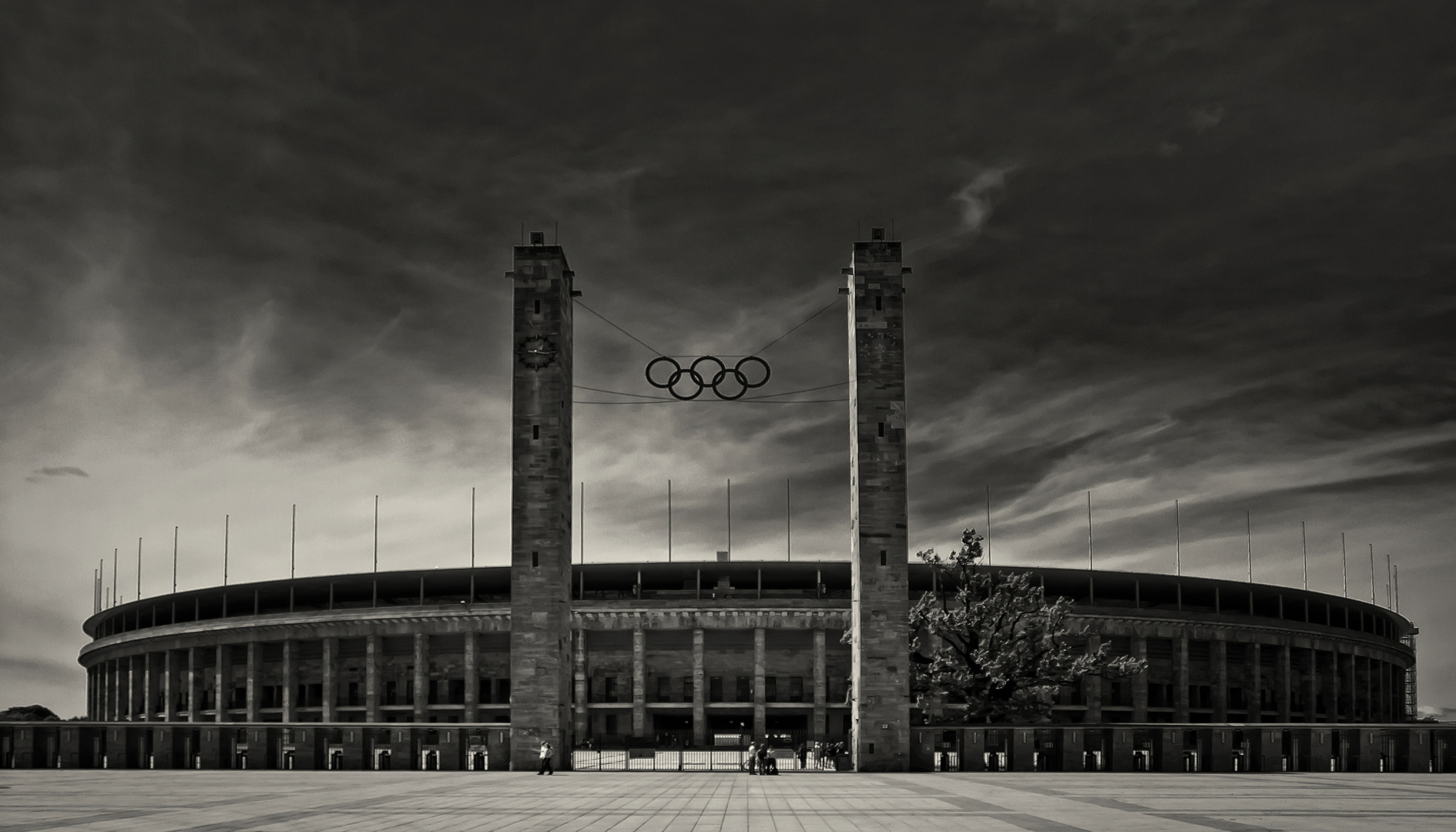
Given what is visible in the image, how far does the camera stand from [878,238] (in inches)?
2137

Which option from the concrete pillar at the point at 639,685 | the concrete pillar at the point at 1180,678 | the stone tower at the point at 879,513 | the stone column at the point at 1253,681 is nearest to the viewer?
the stone tower at the point at 879,513

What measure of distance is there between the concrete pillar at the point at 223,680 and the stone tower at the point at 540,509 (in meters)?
56.7

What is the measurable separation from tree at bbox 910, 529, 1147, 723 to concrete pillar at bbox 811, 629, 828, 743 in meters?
24.9

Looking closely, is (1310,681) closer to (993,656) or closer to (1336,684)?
(1336,684)

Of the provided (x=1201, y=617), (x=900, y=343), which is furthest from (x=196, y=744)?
(x=1201, y=617)

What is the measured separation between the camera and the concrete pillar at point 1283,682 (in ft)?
330

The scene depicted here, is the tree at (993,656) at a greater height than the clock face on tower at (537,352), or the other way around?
the clock face on tower at (537,352)

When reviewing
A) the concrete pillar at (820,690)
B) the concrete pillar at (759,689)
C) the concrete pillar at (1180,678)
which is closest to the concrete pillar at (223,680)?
the concrete pillar at (759,689)

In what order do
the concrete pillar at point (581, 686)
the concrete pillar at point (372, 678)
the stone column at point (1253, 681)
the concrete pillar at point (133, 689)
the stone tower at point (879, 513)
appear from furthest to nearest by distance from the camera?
the concrete pillar at point (133, 689), the stone column at point (1253, 681), the concrete pillar at point (372, 678), the concrete pillar at point (581, 686), the stone tower at point (879, 513)

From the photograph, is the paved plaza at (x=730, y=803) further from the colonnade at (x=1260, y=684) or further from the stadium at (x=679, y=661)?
the colonnade at (x=1260, y=684)

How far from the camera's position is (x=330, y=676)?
94938 millimetres

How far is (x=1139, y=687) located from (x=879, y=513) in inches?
2056

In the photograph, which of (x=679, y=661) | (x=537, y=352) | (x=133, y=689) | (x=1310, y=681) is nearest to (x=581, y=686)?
(x=679, y=661)

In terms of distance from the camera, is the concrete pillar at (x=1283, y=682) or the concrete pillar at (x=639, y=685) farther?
the concrete pillar at (x=1283, y=682)
